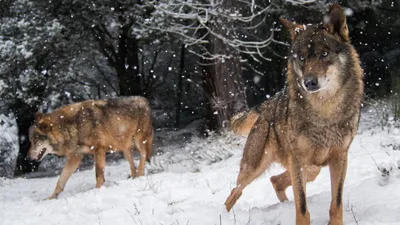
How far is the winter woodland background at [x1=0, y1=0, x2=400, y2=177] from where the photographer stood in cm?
1302

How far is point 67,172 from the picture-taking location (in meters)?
8.81

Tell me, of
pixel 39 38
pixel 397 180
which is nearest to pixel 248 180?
pixel 397 180

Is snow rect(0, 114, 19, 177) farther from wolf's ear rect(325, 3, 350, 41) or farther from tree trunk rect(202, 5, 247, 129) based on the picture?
wolf's ear rect(325, 3, 350, 41)

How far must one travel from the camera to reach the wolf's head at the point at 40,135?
8.98 metres

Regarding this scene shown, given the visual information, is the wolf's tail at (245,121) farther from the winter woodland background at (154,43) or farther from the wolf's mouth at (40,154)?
the winter woodland background at (154,43)

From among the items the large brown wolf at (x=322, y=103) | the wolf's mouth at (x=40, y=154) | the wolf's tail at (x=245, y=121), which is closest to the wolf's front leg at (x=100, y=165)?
the wolf's mouth at (x=40, y=154)

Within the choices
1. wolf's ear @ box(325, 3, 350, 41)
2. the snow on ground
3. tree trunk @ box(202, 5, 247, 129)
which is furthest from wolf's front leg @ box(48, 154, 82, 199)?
wolf's ear @ box(325, 3, 350, 41)

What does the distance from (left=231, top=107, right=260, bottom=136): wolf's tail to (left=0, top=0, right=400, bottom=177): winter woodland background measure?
5393mm

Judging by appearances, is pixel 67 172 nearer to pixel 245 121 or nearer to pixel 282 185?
pixel 245 121

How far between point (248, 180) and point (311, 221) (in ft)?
3.27

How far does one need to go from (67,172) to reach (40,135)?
98 cm

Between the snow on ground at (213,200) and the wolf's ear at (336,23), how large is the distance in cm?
164

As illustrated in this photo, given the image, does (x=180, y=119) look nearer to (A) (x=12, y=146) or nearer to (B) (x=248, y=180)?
(A) (x=12, y=146)

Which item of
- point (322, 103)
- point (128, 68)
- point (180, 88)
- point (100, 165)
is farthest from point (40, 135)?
point (180, 88)
